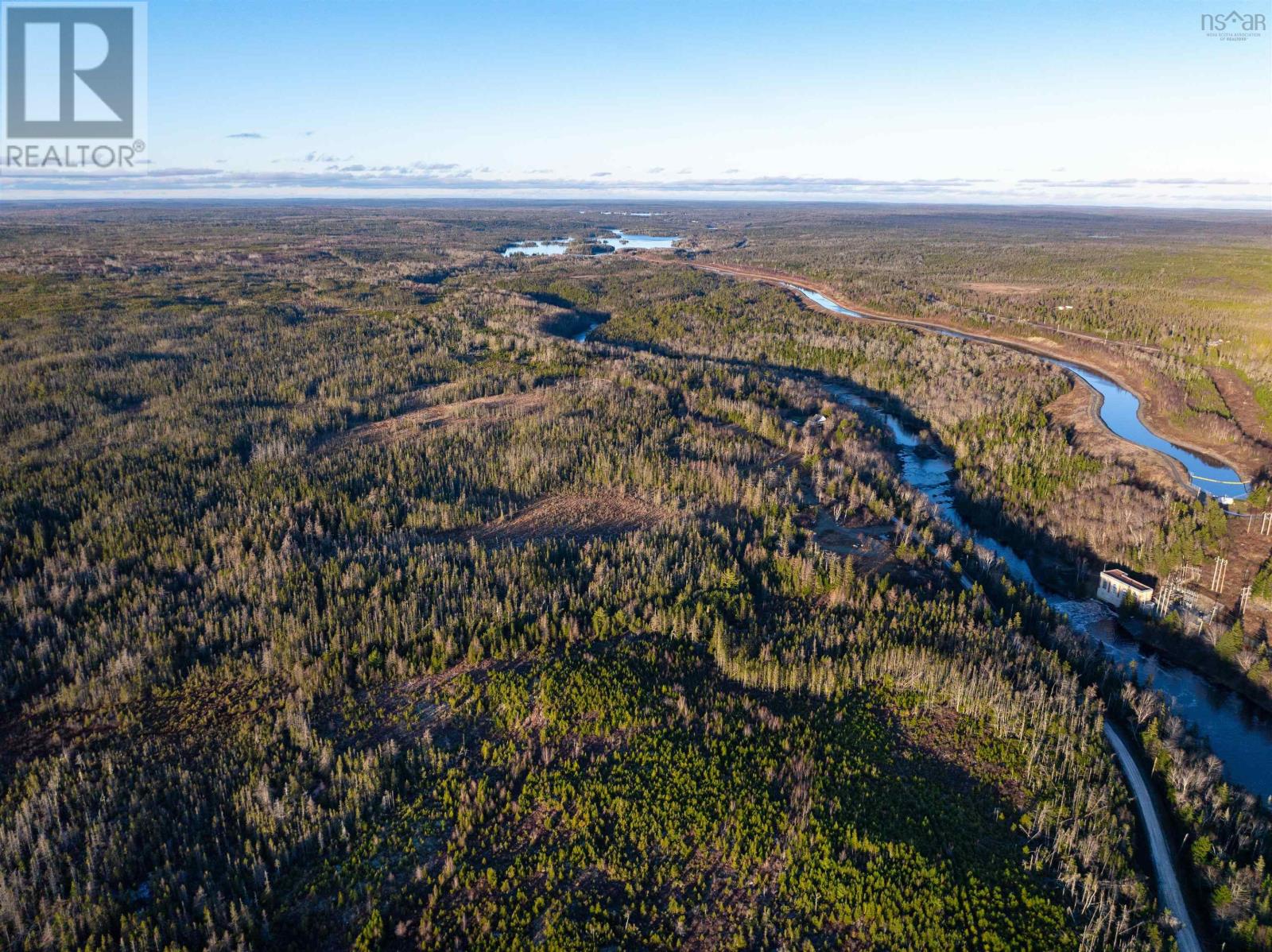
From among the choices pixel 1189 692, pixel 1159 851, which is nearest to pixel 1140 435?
pixel 1189 692

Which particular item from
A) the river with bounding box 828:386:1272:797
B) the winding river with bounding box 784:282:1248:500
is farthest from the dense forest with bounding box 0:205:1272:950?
the winding river with bounding box 784:282:1248:500

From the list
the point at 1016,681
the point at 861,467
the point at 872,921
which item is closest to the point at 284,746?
the point at 872,921

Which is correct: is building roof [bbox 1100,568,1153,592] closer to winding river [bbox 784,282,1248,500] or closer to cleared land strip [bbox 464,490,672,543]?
winding river [bbox 784,282,1248,500]

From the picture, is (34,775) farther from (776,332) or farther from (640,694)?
(776,332)

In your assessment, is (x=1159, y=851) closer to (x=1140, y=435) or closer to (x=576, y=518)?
(x=576, y=518)

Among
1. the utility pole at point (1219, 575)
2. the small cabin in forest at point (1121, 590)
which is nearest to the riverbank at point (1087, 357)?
the utility pole at point (1219, 575)

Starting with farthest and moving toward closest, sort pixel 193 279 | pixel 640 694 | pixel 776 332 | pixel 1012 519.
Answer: pixel 193 279 → pixel 776 332 → pixel 1012 519 → pixel 640 694

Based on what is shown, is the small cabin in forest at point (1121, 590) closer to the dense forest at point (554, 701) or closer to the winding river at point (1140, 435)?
the dense forest at point (554, 701)
